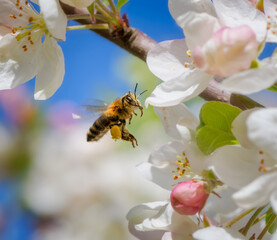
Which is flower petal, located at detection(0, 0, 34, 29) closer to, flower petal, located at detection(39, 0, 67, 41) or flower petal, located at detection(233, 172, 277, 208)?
flower petal, located at detection(39, 0, 67, 41)

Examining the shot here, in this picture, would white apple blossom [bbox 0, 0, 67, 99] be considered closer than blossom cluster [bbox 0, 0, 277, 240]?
No

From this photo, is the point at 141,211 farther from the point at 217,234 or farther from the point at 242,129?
the point at 242,129

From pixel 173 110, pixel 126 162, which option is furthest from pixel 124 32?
pixel 126 162

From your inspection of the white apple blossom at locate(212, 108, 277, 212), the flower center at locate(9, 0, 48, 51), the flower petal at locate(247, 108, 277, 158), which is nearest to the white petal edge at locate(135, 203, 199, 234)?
the white apple blossom at locate(212, 108, 277, 212)

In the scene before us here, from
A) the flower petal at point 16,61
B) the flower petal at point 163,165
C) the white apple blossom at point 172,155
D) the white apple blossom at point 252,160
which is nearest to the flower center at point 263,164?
the white apple blossom at point 252,160

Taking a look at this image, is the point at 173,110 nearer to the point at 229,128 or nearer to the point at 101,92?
the point at 229,128

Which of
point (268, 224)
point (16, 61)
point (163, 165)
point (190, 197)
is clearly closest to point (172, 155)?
point (163, 165)
